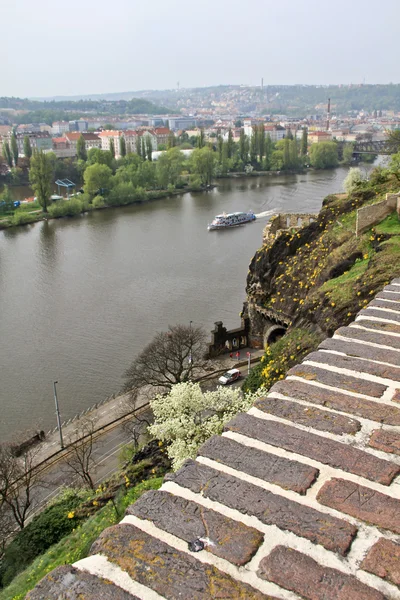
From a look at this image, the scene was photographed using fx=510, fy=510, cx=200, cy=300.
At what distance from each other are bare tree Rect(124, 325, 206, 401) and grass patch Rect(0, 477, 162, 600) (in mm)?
11270

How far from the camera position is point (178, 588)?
8.25 ft

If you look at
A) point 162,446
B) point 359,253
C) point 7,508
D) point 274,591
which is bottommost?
point 7,508

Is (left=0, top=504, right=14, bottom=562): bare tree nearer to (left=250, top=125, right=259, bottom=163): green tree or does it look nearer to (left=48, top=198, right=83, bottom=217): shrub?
(left=48, top=198, right=83, bottom=217): shrub

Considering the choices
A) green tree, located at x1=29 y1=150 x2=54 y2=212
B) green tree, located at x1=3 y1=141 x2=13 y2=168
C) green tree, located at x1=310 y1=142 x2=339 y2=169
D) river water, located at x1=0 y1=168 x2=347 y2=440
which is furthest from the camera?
green tree, located at x1=310 y1=142 x2=339 y2=169

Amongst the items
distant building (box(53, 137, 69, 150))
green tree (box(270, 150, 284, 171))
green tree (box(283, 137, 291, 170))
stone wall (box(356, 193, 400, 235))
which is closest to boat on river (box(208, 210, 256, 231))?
stone wall (box(356, 193, 400, 235))

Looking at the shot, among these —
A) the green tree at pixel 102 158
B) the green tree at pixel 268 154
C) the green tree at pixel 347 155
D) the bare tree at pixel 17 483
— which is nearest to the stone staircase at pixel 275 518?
the bare tree at pixel 17 483

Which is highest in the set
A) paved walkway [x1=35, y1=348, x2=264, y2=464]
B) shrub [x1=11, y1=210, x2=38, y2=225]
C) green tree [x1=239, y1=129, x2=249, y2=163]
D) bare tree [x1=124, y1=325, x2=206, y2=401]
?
green tree [x1=239, y1=129, x2=249, y2=163]

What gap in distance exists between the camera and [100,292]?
33406 mm

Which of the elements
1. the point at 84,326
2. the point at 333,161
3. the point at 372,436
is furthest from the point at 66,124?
the point at 372,436

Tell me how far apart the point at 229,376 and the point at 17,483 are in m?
9.58

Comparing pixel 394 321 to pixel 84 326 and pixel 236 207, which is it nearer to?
pixel 84 326

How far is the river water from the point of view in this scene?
23.1 metres

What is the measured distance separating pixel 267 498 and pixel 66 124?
653ft

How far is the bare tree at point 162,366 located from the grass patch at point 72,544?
1127 centimetres
